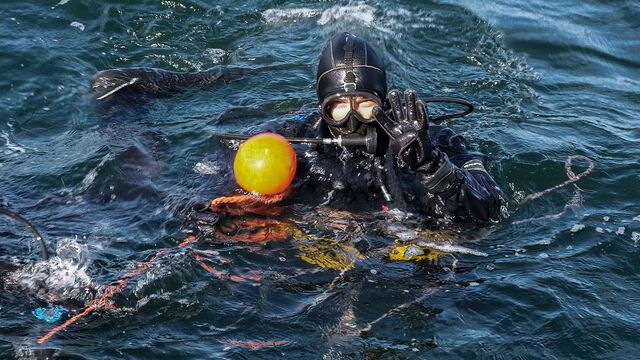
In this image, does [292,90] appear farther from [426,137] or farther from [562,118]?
[426,137]

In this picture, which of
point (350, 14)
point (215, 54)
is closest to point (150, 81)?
point (215, 54)

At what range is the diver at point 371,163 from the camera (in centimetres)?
479

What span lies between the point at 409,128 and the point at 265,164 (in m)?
0.96

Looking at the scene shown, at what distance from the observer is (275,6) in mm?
9188

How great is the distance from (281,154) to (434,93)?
10.1 feet

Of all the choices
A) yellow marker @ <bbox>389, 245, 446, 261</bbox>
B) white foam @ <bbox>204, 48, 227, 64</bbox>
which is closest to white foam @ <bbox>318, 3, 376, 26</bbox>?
white foam @ <bbox>204, 48, 227, 64</bbox>

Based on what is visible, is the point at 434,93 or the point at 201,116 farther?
the point at 434,93

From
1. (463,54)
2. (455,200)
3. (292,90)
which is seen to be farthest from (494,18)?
(455,200)

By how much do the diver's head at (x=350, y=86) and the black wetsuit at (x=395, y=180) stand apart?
0.96ft

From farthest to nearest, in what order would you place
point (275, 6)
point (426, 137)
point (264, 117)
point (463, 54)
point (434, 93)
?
point (275, 6) → point (463, 54) → point (434, 93) → point (264, 117) → point (426, 137)

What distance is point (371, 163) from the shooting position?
17.3 feet

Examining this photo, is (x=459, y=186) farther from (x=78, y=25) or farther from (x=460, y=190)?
(x=78, y=25)

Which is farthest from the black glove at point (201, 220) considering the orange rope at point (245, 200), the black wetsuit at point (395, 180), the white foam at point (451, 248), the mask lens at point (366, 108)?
the white foam at point (451, 248)

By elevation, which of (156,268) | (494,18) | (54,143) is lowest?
(156,268)
